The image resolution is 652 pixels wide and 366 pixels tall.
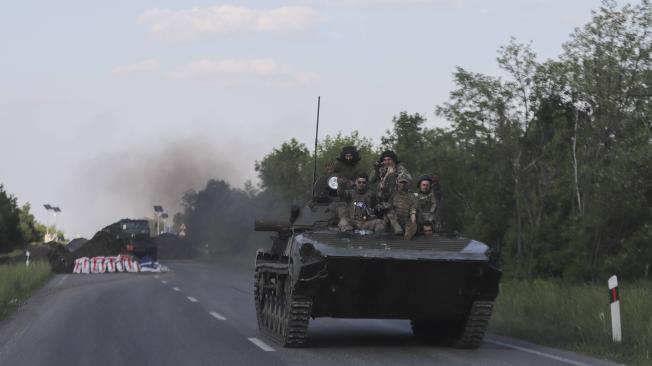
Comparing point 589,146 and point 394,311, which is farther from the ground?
point 589,146

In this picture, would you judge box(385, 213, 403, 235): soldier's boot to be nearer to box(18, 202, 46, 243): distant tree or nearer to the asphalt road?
the asphalt road

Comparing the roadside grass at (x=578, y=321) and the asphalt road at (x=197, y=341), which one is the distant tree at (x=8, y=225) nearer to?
the asphalt road at (x=197, y=341)

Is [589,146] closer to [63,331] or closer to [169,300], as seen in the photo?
[169,300]

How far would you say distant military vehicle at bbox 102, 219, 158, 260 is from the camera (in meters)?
52.3

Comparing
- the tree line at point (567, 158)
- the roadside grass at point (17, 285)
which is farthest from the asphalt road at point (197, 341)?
the tree line at point (567, 158)

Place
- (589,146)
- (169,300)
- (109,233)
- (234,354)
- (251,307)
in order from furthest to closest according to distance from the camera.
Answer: (109,233) < (589,146) < (169,300) < (251,307) < (234,354)

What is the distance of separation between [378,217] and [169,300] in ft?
36.5

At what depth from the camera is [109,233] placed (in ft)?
168

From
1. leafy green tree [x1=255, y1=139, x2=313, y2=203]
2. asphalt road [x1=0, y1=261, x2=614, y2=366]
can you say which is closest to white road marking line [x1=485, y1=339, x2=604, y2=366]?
asphalt road [x1=0, y1=261, x2=614, y2=366]

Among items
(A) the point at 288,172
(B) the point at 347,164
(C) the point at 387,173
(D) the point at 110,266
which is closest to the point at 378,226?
(C) the point at 387,173

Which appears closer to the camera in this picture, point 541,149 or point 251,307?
point 251,307

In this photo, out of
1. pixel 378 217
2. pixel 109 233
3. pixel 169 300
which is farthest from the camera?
pixel 109 233

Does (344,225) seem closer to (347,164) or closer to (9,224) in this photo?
(347,164)

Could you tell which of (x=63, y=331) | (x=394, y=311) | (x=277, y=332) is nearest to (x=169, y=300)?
(x=63, y=331)
